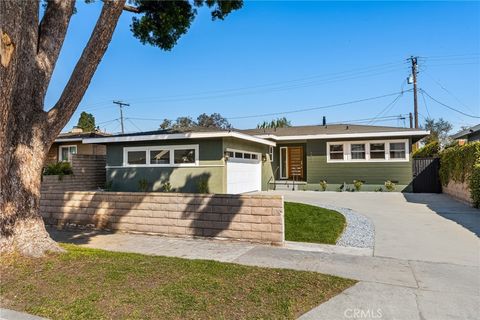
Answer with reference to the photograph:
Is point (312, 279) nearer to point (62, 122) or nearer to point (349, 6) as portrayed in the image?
point (62, 122)

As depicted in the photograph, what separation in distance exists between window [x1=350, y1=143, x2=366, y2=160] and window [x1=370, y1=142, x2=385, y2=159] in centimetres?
40

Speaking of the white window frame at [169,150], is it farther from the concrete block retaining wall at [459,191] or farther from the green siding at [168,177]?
the concrete block retaining wall at [459,191]

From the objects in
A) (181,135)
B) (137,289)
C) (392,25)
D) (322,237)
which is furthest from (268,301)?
(392,25)

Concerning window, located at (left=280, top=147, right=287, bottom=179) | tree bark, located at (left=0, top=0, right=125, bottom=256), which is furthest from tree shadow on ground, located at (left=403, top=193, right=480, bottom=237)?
window, located at (left=280, top=147, right=287, bottom=179)

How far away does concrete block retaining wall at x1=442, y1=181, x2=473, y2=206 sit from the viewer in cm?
1148

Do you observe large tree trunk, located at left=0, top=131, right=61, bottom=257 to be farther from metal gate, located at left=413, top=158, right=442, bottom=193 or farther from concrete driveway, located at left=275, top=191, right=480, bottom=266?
metal gate, located at left=413, top=158, right=442, bottom=193

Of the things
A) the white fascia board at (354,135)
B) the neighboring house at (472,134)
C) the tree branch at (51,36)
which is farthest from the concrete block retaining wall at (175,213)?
the neighboring house at (472,134)

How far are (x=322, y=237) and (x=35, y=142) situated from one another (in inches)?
222

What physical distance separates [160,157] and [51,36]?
28.6 ft

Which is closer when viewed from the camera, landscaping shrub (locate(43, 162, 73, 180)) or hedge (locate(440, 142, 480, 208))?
hedge (locate(440, 142, 480, 208))

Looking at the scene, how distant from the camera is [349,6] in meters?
Answer: 11.2

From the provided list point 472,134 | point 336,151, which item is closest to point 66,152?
point 336,151

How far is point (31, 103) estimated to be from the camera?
5340mm

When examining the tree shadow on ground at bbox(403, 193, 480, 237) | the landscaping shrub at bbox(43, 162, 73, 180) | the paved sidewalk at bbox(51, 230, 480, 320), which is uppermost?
the landscaping shrub at bbox(43, 162, 73, 180)
